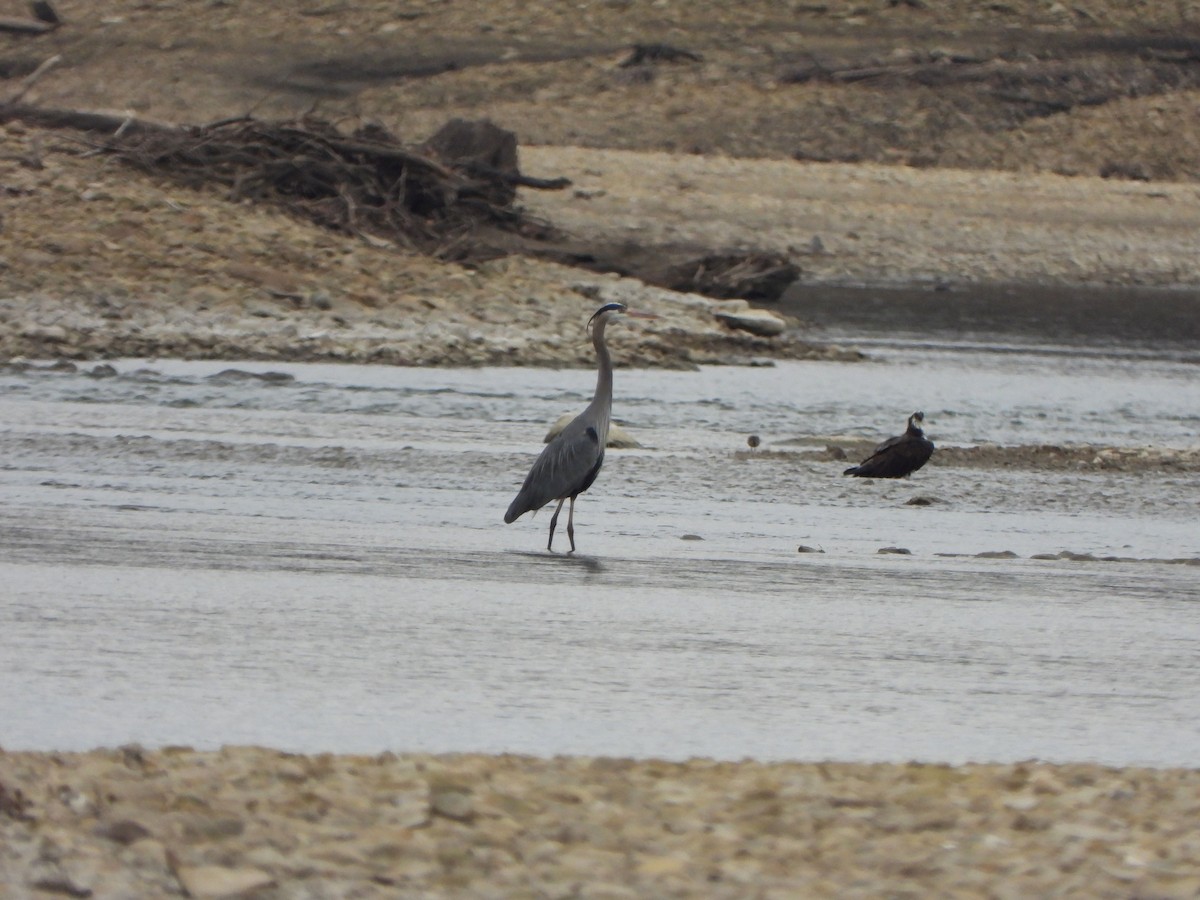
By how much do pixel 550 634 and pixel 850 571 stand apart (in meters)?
2.12

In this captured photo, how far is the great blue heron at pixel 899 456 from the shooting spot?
506 inches

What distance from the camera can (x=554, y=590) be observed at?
899 centimetres

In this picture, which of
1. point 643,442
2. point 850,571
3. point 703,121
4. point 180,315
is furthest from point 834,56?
point 850,571

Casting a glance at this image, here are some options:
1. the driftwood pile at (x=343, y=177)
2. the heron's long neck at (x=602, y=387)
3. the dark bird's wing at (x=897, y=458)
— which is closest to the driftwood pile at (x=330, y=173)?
the driftwood pile at (x=343, y=177)

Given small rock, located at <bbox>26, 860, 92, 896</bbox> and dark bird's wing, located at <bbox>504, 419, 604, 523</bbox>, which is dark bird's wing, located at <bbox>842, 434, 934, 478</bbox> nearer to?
dark bird's wing, located at <bbox>504, 419, 604, 523</bbox>

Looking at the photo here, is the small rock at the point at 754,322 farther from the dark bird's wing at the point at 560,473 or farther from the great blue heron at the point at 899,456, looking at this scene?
the dark bird's wing at the point at 560,473

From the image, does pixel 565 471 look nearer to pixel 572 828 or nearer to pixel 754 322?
pixel 572 828

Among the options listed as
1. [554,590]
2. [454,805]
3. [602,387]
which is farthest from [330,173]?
[454,805]

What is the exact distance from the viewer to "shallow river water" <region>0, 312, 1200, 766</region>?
6.68 meters

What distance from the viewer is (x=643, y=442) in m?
14.7

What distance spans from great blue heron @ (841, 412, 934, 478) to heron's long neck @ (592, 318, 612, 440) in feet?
7.09

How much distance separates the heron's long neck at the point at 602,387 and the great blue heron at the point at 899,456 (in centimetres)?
216

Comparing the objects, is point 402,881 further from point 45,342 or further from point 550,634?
point 45,342

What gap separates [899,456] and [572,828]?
25.7 feet
